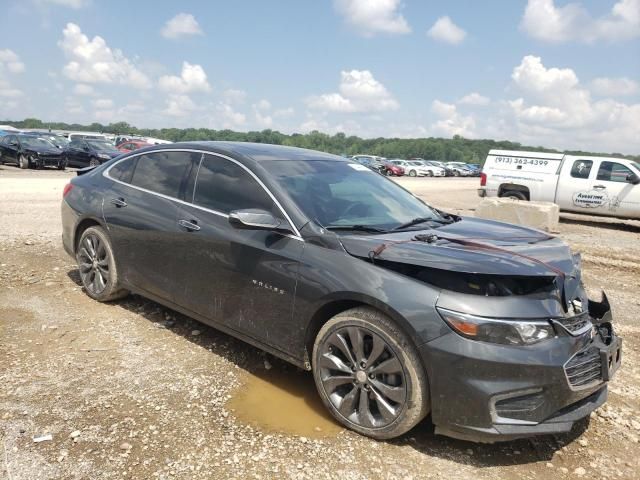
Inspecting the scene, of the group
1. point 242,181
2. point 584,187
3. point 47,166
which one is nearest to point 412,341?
point 242,181

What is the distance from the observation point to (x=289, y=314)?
3359 mm

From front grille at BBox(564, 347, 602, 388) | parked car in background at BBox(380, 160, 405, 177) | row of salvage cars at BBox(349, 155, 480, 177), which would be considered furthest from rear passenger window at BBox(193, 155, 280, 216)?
parked car in background at BBox(380, 160, 405, 177)

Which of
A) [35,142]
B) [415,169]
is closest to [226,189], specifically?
[35,142]

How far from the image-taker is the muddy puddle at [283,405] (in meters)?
3.20

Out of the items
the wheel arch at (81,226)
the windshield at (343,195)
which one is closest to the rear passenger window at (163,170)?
the wheel arch at (81,226)

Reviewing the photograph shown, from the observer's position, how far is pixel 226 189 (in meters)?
3.93

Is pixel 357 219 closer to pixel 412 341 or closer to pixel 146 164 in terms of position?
pixel 412 341

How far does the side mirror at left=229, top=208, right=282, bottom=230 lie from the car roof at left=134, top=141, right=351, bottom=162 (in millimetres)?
676

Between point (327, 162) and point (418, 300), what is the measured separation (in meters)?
1.87

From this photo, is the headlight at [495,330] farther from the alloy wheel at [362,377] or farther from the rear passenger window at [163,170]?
the rear passenger window at [163,170]

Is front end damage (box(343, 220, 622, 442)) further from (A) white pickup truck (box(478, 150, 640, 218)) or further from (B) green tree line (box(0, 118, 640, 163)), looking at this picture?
(B) green tree line (box(0, 118, 640, 163))

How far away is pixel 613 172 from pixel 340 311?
42.9 ft

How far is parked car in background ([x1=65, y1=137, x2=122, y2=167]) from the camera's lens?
23.8 m

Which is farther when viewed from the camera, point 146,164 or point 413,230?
point 146,164
